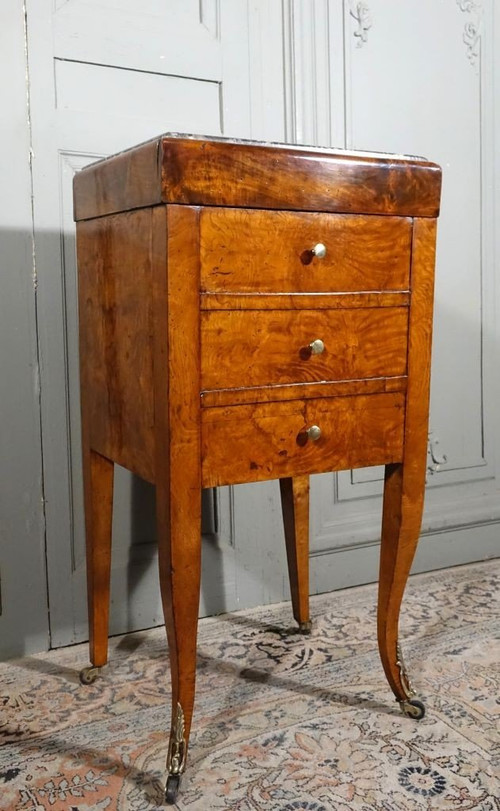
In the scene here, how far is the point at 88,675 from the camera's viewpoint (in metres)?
1.47

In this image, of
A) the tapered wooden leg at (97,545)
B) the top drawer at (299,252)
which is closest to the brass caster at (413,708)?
the tapered wooden leg at (97,545)

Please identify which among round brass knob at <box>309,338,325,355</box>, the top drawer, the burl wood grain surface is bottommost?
round brass knob at <box>309,338,325,355</box>

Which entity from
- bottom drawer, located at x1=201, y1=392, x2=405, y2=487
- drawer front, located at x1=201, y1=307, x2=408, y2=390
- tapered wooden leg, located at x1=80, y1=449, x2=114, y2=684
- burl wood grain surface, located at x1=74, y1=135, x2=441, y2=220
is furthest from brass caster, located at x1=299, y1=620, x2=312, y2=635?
burl wood grain surface, located at x1=74, y1=135, x2=441, y2=220

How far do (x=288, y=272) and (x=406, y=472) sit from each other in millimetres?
385

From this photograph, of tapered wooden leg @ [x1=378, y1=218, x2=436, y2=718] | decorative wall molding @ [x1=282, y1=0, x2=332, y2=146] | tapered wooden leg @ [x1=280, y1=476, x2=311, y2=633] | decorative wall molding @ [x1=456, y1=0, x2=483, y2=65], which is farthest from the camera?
decorative wall molding @ [x1=456, y1=0, x2=483, y2=65]

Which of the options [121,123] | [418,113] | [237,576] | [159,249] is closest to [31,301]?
[121,123]

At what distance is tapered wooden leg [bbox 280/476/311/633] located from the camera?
5.47 feet

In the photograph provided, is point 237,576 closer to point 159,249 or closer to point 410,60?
point 159,249

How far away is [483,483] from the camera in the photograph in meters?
2.19

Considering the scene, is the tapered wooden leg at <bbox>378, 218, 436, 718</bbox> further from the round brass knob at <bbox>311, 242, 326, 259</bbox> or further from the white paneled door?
the white paneled door

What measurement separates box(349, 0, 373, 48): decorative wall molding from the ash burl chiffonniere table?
2.54 ft

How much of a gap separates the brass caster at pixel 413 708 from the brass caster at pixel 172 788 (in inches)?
16.1

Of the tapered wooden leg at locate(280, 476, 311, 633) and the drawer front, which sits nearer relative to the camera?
the drawer front

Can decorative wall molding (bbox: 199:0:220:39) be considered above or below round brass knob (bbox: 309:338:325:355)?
above
